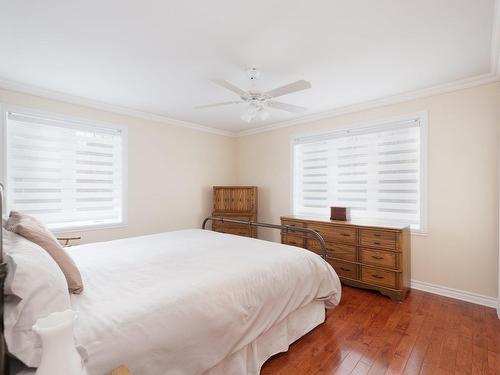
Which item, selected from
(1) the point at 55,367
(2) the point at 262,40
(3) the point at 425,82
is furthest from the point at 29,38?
(3) the point at 425,82

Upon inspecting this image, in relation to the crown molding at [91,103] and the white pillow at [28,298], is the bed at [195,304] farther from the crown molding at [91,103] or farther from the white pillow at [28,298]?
the crown molding at [91,103]

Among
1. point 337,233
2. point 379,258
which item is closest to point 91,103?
point 337,233

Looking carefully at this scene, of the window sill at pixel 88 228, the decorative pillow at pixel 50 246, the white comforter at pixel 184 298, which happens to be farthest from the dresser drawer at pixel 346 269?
the window sill at pixel 88 228

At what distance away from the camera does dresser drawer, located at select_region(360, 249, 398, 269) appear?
9.75 feet

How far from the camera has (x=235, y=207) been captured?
15.6 ft

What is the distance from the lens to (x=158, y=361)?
3.91 feet

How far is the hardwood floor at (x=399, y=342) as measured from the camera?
1.84 metres

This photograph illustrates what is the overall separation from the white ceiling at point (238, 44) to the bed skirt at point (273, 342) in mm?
2250

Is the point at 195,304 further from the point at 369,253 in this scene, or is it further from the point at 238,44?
the point at 369,253

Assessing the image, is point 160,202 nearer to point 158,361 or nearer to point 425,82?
point 158,361

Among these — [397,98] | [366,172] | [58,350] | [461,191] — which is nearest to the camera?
[58,350]

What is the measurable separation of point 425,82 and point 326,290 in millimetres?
2584

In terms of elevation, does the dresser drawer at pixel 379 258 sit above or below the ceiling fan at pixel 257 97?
below

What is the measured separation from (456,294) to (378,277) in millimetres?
874
